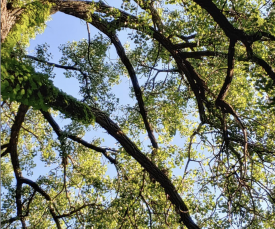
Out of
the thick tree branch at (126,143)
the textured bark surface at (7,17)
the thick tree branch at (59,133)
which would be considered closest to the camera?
the textured bark surface at (7,17)

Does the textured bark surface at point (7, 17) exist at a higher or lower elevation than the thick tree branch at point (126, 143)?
higher

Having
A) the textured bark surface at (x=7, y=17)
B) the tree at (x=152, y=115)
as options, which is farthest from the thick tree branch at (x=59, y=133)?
the textured bark surface at (x=7, y=17)

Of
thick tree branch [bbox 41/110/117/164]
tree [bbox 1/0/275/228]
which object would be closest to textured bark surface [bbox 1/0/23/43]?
tree [bbox 1/0/275/228]

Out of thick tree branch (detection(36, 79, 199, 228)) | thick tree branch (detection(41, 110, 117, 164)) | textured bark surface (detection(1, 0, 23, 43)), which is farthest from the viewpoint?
thick tree branch (detection(41, 110, 117, 164))

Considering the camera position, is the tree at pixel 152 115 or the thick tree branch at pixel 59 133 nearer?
the tree at pixel 152 115

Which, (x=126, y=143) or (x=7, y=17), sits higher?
(x=7, y=17)

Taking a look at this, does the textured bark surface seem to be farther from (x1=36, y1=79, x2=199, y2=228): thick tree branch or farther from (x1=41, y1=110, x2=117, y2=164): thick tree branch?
(x1=41, y1=110, x2=117, y2=164): thick tree branch

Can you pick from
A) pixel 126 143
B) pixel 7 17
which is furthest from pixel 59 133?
pixel 7 17

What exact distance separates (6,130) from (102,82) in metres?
4.09

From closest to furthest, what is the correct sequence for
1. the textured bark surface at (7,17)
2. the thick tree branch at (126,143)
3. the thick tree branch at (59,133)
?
1. the textured bark surface at (7,17)
2. the thick tree branch at (126,143)
3. the thick tree branch at (59,133)

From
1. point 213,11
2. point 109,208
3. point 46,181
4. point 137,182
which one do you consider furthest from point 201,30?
point 46,181

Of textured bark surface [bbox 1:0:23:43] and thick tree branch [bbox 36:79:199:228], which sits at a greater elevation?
textured bark surface [bbox 1:0:23:43]

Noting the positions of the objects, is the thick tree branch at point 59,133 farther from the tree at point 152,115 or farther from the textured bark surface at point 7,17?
the textured bark surface at point 7,17

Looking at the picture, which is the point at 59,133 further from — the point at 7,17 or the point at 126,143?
the point at 7,17
